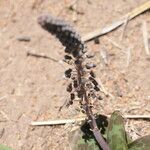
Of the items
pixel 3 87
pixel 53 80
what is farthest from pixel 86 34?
pixel 3 87

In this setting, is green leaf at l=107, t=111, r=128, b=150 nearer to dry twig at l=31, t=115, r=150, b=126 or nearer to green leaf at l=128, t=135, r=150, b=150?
green leaf at l=128, t=135, r=150, b=150

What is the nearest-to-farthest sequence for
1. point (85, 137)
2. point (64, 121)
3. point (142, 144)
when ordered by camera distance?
1. point (142, 144)
2. point (85, 137)
3. point (64, 121)

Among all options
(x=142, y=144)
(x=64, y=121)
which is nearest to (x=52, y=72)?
(x=64, y=121)

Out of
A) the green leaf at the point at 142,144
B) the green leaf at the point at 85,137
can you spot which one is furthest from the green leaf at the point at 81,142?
the green leaf at the point at 142,144

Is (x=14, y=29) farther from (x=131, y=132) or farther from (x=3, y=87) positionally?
(x=131, y=132)

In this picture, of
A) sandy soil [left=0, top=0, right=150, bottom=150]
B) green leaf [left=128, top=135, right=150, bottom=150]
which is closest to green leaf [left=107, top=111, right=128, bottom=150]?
green leaf [left=128, top=135, right=150, bottom=150]

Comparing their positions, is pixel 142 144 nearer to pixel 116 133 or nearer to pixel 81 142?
pixel 116 133
